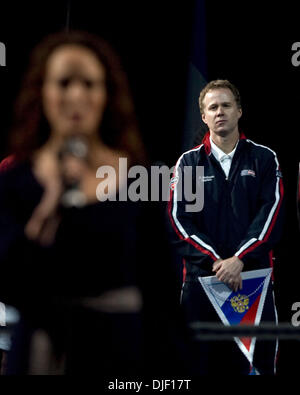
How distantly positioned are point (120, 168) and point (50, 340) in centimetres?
33

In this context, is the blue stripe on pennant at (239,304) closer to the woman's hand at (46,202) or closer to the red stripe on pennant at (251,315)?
the red stripe on pennant at (251,315)

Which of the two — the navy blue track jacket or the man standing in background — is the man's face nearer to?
the man standing in background

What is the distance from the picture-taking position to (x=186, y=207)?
2.56 metres

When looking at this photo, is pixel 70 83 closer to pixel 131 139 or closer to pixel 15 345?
pixel 131 139

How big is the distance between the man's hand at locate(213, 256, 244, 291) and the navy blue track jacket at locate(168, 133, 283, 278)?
36 mm

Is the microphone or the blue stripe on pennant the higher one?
the microphone

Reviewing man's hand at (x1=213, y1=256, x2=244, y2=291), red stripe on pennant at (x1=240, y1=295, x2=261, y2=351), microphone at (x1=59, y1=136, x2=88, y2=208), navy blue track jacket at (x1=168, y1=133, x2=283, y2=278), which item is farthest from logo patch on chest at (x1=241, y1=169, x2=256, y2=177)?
microphone at (x1=59, y1=136, x2=88, y2=208)

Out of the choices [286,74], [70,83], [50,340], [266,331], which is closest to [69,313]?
[50,340]

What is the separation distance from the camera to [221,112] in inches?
104

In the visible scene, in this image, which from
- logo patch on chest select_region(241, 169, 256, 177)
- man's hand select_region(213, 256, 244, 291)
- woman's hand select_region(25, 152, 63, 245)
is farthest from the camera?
logo patch on chest select_region(241, 169, 256, 177)

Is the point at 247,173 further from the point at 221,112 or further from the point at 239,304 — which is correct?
the point at 239,304

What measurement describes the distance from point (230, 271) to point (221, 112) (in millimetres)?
824

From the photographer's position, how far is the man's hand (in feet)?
7.84

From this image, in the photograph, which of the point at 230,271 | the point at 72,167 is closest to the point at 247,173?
the point at 230,271
